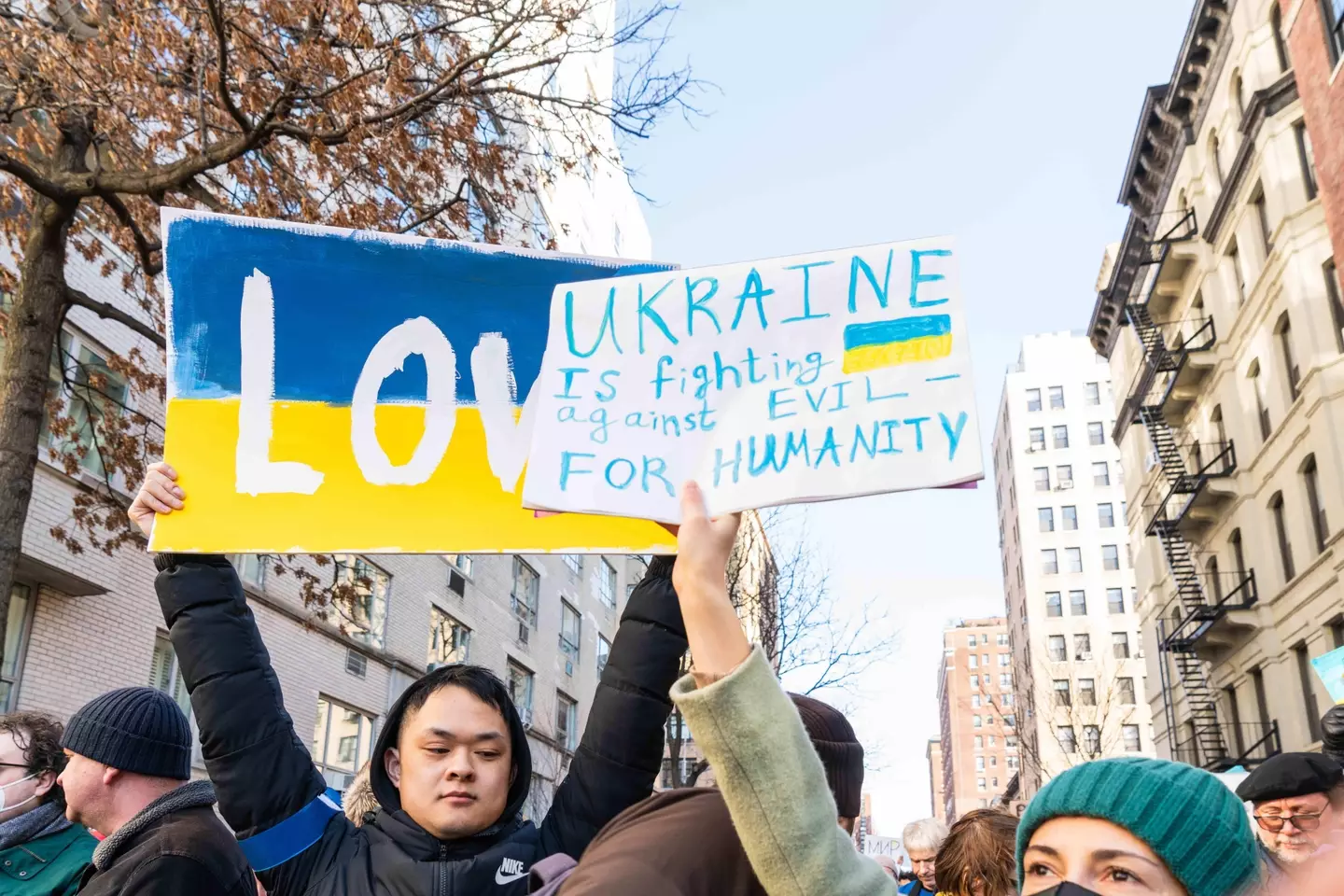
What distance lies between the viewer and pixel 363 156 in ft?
34.7

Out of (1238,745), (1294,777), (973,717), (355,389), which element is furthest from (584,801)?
(973,717)

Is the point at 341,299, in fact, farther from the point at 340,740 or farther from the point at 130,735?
the point at 340,740

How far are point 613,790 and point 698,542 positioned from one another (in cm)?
94

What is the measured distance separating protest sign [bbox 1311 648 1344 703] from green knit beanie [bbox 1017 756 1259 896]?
4333 millimetres

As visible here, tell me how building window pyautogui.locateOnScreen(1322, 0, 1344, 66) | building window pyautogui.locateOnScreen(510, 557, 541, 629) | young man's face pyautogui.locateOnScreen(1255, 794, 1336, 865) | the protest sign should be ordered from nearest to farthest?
young man's face pyautogui.locateOnScreen(1255, 794, 1336, 865), the protest sign, building window pyautogui.locateOnScreen(1322, 0, 1344, 66), building window pyautogui.locateOnScreen(510, 557, 541, 629)

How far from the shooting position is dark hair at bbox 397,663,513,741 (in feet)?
9.41

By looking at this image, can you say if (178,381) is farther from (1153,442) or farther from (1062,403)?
(1062,403)

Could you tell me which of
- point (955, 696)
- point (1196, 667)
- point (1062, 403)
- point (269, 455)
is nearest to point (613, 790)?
point (269, 455)

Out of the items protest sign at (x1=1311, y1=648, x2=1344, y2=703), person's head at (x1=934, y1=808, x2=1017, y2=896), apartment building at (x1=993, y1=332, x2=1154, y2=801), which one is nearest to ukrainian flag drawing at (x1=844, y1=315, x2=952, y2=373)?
person's head at (x1=934, y1=808, x2=1017, y2=896)

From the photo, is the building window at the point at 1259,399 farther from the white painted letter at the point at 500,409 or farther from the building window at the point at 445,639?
the white painted letter at the point at 500,409

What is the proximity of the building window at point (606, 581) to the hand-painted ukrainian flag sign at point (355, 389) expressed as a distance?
37.8m

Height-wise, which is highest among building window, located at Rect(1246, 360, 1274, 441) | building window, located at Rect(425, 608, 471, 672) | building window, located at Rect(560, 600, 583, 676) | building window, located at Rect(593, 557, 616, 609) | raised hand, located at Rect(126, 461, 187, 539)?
building window, located at Rect(1246, 360, 1274, 441)

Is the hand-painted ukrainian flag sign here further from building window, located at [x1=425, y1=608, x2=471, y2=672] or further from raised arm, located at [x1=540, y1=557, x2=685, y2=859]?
building window, located at [x1=425, y1=608, x2=471, y2=672]

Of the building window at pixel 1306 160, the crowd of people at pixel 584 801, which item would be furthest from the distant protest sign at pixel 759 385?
the building window at pixel 1306 160
